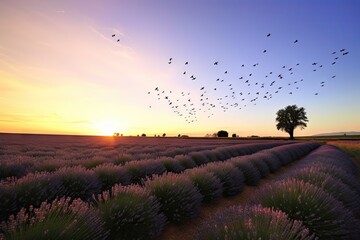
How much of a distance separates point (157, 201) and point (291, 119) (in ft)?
243

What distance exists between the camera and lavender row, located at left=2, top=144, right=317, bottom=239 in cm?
339

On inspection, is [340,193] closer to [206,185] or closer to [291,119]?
[206,185]

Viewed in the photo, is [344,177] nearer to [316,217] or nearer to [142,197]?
[316,217]

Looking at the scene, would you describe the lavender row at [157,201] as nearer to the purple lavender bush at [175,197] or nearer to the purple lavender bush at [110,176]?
the purple lavender bush at [175,197]

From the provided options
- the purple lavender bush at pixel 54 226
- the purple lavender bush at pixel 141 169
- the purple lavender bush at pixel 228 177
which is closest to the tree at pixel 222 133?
the purple lavender bush at pixel 228 177

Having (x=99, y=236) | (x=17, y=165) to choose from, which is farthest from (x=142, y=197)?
(x=17, y=165)

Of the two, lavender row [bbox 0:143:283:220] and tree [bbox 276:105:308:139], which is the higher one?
tree [bbox 276:105:308:139]

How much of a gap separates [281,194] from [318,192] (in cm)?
49

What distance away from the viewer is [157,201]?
473cm

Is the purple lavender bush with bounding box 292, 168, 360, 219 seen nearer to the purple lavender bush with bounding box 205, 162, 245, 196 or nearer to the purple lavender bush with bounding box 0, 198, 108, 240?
the purple lavender bush with bounding box 205, 162, 245, 196

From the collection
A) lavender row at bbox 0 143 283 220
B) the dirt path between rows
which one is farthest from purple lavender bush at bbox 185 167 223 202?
lavender row at bbox 0 143 283 220

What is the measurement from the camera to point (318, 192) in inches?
155

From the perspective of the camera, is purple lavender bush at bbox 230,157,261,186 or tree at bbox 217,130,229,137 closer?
purple lavender bush at bbox 230,157,261,186

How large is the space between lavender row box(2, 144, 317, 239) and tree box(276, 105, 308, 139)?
2751 inches
